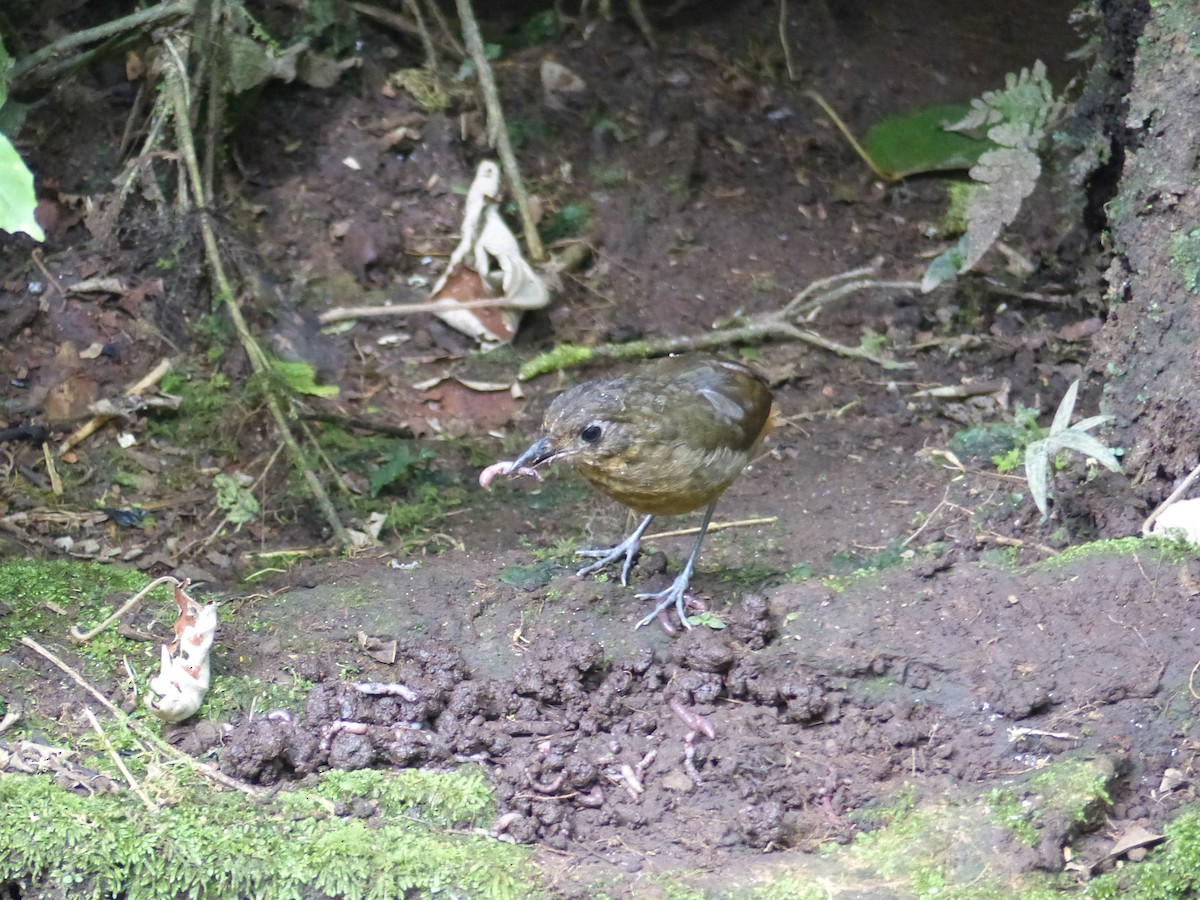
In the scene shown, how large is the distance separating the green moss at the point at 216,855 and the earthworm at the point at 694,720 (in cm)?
66

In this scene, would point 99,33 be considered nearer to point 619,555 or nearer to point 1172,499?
point 619,555

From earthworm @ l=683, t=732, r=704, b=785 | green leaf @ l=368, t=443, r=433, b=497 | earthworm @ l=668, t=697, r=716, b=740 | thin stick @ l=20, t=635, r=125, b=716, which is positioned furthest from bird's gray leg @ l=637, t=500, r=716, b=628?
green leaf @ l=368, t=443, r=433, b=497

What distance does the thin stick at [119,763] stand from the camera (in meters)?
2.66

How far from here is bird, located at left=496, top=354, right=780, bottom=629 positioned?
3.53 metres

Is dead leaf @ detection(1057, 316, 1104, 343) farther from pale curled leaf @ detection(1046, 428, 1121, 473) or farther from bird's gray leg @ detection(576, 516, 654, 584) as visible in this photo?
bird's gray leg @ detection(576, 516, 654, 584)

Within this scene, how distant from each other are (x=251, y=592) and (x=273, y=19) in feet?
13.3

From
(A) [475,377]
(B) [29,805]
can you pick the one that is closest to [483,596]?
(B) [29,805]

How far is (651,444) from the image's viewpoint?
3.64m

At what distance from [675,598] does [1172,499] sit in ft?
4.90

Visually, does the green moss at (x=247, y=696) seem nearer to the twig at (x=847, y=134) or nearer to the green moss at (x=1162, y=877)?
the green moss at (x=1162, y=877)

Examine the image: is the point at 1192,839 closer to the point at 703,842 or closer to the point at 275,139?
the point at 703,842

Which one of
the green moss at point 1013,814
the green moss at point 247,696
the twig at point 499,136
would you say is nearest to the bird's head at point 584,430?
the green moss at point 247,696

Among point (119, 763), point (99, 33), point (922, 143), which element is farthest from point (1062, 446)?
point (99, 33)

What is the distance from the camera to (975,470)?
4660 millimetres
